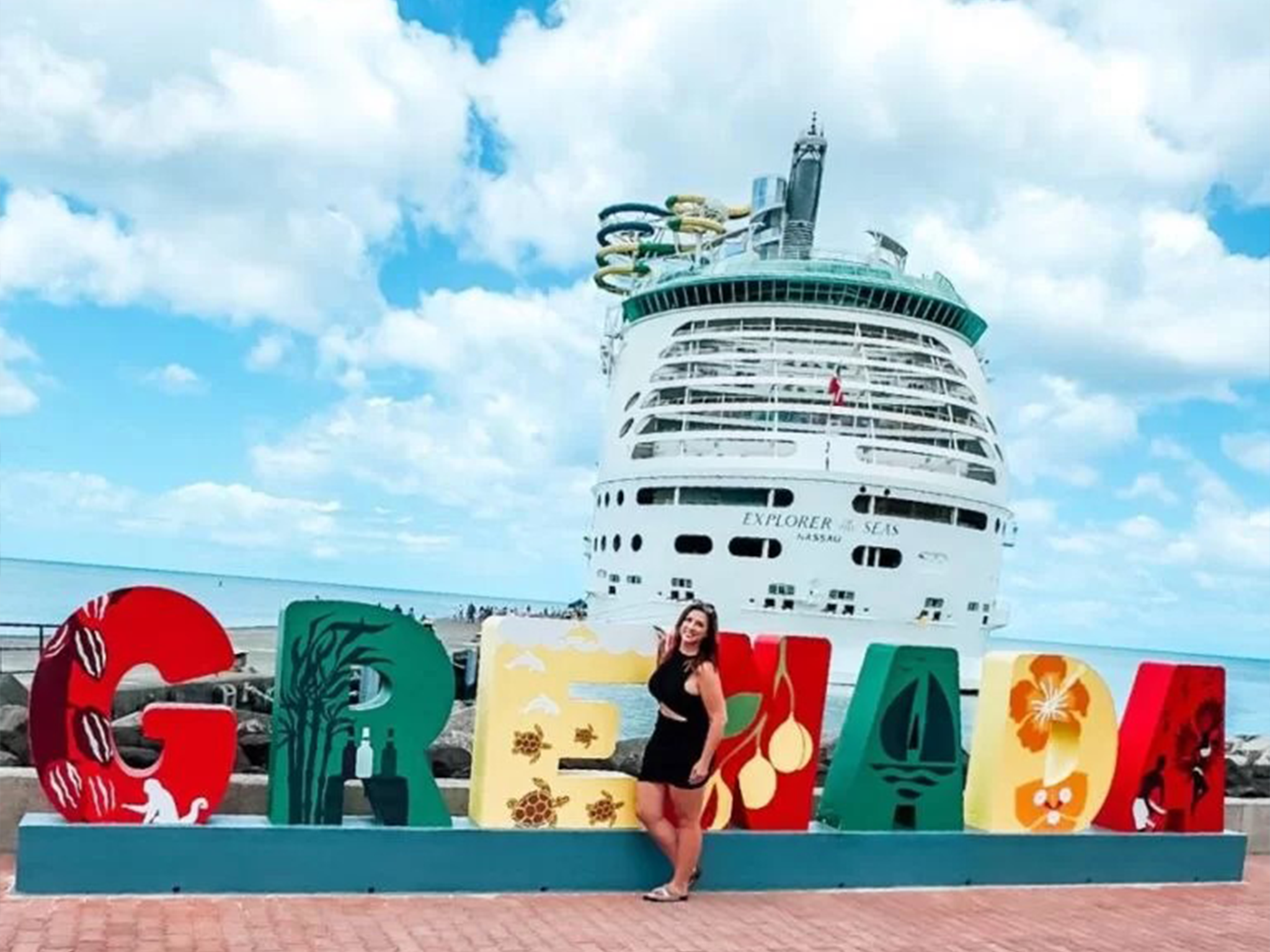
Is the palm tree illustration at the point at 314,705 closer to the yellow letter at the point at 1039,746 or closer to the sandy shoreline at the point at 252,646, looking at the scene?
the sandy shoreline at the point at 252,646

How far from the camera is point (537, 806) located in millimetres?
7590

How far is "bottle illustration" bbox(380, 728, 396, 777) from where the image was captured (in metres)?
7.28

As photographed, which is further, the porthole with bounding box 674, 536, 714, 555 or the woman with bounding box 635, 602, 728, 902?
the porthole with bounding box 674, 536, 714, 555

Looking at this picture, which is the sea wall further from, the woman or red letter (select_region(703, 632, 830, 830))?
the woman

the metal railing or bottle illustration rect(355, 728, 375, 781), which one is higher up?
bottle illustration rect(355, 728, 375, 781)

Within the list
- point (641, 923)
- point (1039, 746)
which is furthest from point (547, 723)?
point (1039, 746)

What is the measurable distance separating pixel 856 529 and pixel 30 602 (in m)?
55.2

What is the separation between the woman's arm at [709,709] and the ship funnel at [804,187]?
41.4 m

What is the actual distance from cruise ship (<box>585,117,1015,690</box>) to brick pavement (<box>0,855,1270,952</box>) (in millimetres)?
22924

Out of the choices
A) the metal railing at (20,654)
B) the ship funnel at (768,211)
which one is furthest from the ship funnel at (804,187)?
the metal railing at (20,654)

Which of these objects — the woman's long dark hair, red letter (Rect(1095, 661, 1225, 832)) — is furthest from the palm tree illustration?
red letter (Rect(1095, 661, 1225, 832))

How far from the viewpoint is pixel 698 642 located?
7.45 meters

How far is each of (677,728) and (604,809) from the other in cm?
72

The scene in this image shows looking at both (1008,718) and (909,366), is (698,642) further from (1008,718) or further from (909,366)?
(909,366)
